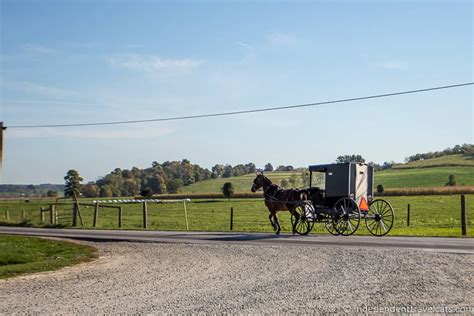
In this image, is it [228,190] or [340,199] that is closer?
[340,199]

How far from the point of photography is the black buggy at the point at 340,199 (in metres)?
22.8

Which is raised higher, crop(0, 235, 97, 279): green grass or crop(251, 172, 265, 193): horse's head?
crop(251, 172, 265, 193): horse's head

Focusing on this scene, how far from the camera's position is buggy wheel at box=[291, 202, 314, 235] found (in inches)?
933

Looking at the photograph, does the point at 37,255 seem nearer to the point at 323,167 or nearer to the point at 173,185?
the point at 323,167

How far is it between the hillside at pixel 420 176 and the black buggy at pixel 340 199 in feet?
207

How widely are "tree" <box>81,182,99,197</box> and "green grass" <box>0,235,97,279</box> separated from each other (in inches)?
4008

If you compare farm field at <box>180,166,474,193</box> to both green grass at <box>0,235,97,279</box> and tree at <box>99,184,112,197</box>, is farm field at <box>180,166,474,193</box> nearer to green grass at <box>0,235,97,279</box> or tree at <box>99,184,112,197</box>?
tree at <box>99,184,112,197</box>

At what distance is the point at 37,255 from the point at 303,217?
978 cm

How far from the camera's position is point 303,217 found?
23938mm

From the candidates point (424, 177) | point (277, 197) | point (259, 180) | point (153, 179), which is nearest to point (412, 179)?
point (424, 177)

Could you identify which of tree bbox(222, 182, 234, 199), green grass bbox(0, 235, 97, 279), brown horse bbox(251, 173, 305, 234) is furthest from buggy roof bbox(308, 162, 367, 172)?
tree bbox(222, 182, 234, 199)

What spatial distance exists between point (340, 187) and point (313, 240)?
286 centimetres

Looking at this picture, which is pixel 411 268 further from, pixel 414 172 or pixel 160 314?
pixel 414 172

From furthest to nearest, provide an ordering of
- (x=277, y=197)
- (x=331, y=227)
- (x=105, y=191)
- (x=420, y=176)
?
(x=105, y=191) < (x=420, y=176) < (x=277, y=197) < (x=331, y=227)
